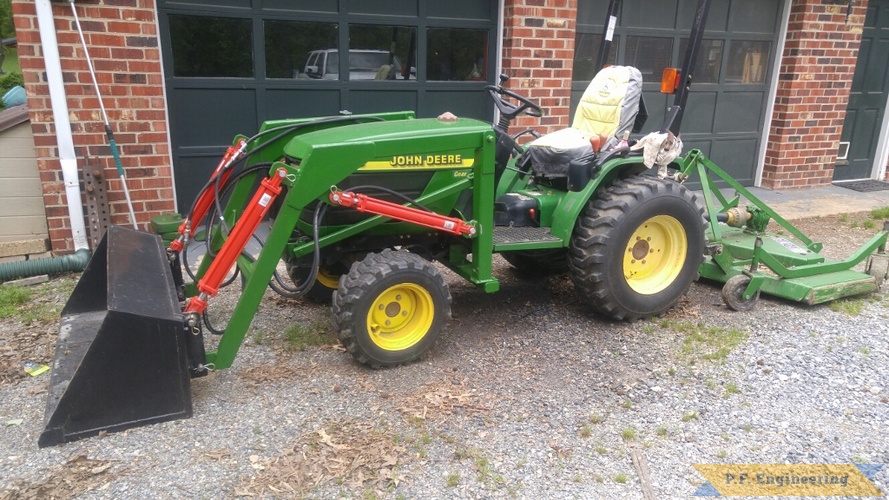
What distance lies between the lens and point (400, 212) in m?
3.26

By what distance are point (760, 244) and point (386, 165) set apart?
245 cm

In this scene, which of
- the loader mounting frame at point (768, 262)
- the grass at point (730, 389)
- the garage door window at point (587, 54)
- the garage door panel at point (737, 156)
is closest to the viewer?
the grass at point (730, 389)

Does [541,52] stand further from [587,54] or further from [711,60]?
[711,60]

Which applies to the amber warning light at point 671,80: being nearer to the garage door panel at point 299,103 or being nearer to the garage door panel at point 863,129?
the garage door panel at point 299,103

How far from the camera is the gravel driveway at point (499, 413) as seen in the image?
2.54m

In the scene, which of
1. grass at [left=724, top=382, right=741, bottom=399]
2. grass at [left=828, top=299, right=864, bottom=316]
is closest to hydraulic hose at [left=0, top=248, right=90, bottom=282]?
grass at [left=724, top=382, right=741, bottom=399]

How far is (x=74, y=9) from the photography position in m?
4.65

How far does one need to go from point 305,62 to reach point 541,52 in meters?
2.22

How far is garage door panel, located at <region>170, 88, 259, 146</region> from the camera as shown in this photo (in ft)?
18.0

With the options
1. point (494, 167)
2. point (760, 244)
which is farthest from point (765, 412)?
point (494, 167)

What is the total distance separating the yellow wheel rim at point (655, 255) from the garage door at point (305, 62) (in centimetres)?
299

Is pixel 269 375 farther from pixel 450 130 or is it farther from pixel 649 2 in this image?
pixel 649 2

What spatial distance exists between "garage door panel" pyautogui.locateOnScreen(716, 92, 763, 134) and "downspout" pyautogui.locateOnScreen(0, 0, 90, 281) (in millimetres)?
6707

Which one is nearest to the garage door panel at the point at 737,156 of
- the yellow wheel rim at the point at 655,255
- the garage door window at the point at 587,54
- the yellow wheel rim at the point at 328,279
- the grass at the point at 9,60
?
the garage door window at the point at 587,54
